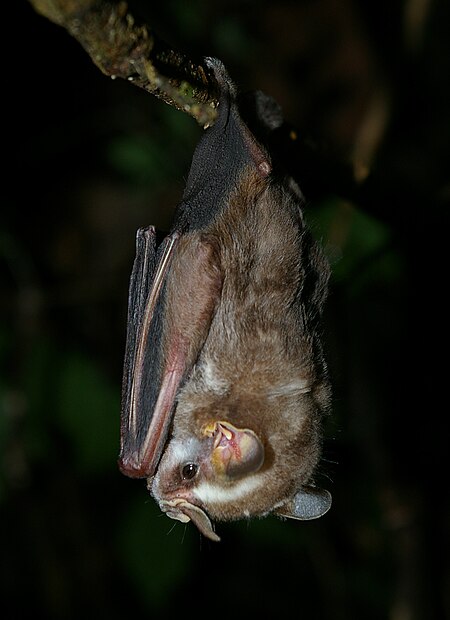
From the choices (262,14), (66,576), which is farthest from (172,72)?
(262,14)

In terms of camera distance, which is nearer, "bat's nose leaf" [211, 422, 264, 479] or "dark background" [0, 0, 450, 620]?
"bat's nose leaf" [211, 422, 264, 479]

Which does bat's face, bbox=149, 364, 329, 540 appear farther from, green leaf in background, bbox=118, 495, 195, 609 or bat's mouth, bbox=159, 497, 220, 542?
green leaf in background, bbox=118, 495, 195, 609

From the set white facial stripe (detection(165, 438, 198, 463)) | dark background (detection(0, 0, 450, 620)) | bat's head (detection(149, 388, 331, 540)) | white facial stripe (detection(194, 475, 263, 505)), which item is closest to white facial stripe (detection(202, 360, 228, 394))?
bat's head (detection(149, 388, 331, 540))

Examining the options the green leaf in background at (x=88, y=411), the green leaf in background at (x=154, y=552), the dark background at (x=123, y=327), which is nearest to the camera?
the green leaf in background at (x=154, y=552)

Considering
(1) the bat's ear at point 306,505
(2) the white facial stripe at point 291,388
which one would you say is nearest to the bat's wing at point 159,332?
(2) the white facial stripe at point 291,388

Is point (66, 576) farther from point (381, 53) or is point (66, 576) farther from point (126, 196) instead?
point (381, 53)

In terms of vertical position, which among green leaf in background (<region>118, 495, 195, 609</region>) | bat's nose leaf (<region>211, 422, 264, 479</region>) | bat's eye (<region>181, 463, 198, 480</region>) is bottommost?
green leaf in background (<region>118, 495, 195, 609</region>)

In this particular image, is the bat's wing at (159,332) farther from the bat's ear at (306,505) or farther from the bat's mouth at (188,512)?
the bat's ear at (306,505)
